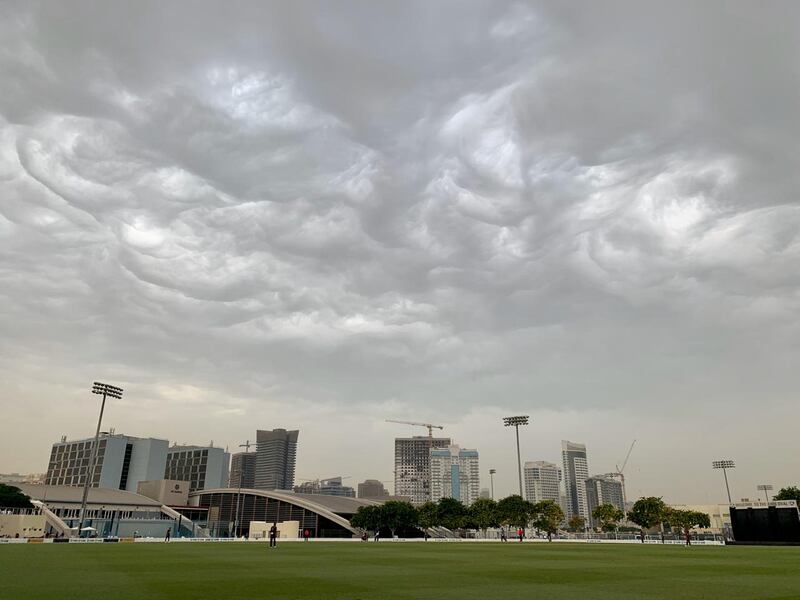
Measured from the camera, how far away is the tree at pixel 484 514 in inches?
4651

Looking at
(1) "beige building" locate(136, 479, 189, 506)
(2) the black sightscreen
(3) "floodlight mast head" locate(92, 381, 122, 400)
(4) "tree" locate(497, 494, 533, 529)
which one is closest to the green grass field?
(2) the black sightscreen

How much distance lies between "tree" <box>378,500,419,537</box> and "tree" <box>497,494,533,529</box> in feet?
61.7

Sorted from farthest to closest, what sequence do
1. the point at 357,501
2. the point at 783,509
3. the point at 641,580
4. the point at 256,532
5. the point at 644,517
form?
the point at 357,501, the point at 644,517, the point at 256,532, the point at 783,509, the point at 641,580

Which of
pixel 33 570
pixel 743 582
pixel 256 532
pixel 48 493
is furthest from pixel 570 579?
pixel 48 493

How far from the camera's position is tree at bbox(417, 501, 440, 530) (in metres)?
122

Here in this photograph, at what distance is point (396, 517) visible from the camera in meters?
121

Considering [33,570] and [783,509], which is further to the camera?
[783,509]

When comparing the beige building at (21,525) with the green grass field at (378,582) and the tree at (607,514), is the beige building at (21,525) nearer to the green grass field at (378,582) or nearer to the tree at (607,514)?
the green grass field at (378,582)

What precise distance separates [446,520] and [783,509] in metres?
71.8

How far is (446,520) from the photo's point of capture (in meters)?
125

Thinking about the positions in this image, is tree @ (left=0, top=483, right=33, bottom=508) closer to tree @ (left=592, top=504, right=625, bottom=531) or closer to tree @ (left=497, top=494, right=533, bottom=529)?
tree @ (left=497, top=494, right=533, bottom=529)

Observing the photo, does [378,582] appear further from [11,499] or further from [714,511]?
[714,511]

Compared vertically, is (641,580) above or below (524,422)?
below

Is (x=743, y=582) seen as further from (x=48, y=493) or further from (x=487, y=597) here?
(x=48, y=493)
